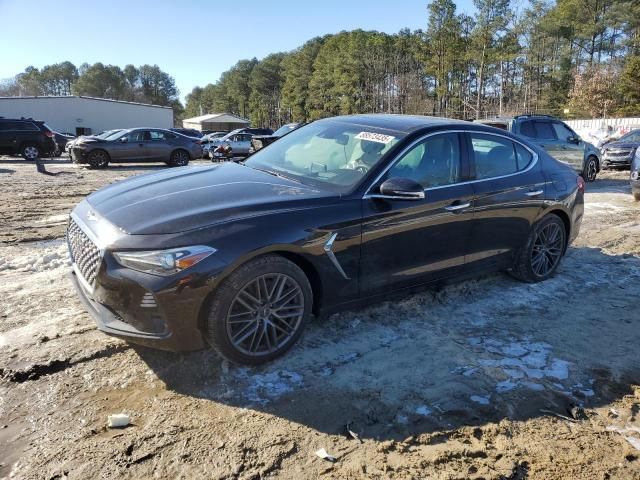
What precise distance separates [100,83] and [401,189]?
4766 inches

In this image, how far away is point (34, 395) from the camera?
124 inches

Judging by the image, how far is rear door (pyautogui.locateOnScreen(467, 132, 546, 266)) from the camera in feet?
15.0

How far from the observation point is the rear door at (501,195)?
15.0 ft

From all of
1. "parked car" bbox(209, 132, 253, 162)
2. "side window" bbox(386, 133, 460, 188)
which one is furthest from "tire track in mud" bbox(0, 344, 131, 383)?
"parked car" bbox(209, 132, 253, 162)

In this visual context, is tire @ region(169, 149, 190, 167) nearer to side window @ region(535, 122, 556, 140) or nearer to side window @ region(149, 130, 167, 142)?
side window @ region(149, 130, 167, 142)

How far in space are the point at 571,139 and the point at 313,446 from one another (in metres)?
12.8

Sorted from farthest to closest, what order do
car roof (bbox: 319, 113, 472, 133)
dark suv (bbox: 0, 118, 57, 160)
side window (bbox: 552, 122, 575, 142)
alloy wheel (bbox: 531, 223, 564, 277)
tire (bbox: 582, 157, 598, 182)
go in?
1. dark suv (bbox: 0, 118, 57, 160)
2. tire (bbox: 582, 157, 598, 182)
3. side window (bbox: 552, 122, 575, 142)
4. alloy wheel (bbox: 531, 223, 564, 277)
5. car roof (bbox: 319, 113, 472, 133)

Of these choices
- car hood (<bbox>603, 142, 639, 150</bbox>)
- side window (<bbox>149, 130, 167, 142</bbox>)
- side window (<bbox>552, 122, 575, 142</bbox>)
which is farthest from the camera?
side window (<bbox>149, 130, 167, 142</bbox>)

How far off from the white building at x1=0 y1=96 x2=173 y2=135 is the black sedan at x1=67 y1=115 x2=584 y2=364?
167 feet

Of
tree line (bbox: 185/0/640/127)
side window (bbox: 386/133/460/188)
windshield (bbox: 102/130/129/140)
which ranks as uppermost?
→ tree line (bbox: 185/0/640/127)

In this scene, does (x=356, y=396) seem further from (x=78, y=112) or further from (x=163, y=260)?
(x=78, y=112)

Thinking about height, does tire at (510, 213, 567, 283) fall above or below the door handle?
below

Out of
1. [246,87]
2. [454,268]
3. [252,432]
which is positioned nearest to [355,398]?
[252,432]

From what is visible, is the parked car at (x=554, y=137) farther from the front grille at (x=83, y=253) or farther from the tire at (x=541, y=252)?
the front grille at (x=83, y=253)
